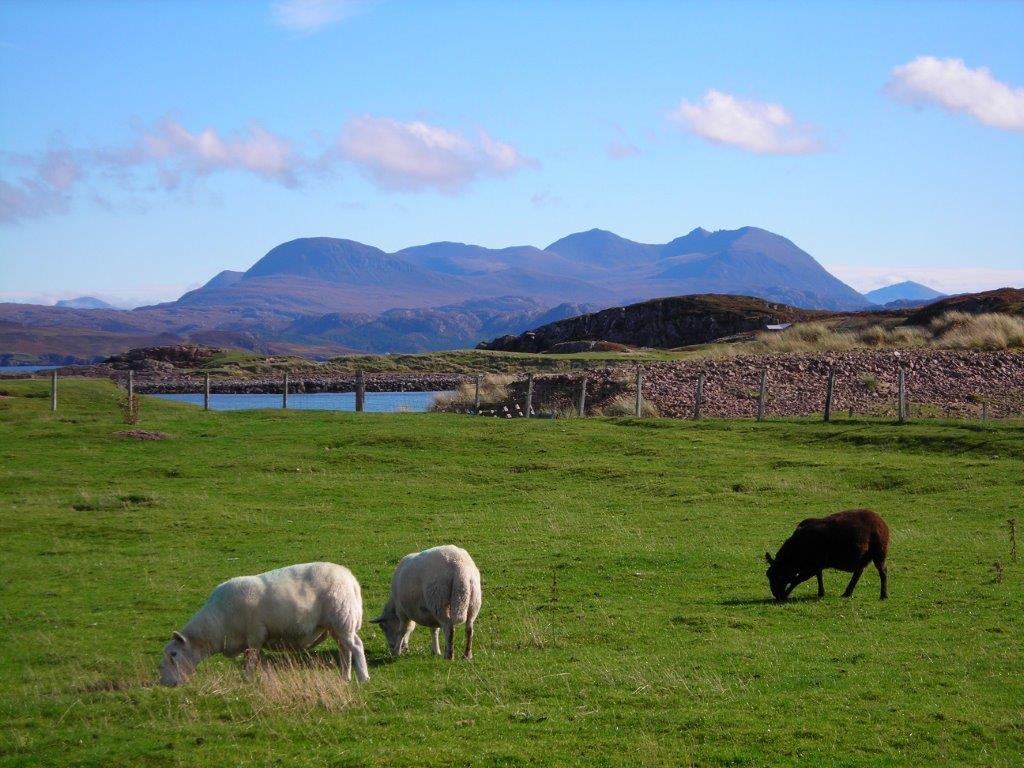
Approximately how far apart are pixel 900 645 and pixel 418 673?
21.0 feet

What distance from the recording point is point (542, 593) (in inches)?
703

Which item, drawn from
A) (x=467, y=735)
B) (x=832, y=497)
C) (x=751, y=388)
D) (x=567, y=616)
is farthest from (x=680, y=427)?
(x=467, y=735)

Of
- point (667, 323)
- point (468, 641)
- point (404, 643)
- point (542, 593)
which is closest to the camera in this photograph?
point (468, 641)

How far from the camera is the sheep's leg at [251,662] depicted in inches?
495

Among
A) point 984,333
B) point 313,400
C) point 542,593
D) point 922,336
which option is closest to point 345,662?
point 542,593

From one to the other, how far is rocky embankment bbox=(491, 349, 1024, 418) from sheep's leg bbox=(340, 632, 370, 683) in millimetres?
34455

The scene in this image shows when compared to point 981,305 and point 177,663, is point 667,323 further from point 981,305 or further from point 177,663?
point 177,663

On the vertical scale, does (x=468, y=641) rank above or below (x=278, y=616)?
below

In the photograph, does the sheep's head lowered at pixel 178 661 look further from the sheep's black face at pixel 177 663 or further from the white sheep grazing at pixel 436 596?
the white sheep grazing at pixel 436 596

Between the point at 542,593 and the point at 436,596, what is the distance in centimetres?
466

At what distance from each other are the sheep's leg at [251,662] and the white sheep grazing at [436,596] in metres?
1.86

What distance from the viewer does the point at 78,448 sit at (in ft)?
112

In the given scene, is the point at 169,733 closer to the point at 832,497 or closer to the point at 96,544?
the point at 96,544

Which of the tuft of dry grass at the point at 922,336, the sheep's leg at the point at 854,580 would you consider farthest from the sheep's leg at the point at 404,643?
the tuft of dry grass at the point at 922,336
